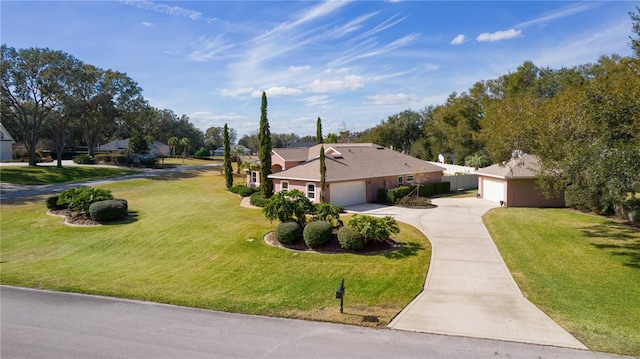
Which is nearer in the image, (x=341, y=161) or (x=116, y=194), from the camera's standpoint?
(x=341, y=161)

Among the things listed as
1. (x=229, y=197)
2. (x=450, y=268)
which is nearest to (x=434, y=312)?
(x=450, y=268)

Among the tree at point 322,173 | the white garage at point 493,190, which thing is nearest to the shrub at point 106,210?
the tree at point 322,173

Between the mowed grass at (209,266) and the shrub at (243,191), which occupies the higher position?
the shrub at (243,191)

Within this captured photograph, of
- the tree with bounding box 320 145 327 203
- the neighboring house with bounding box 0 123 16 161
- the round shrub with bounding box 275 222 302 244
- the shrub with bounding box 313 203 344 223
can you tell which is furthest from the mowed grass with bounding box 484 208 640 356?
the neighboring house with bounding box 0 123 16 161

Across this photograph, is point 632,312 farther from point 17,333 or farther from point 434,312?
point 17,333

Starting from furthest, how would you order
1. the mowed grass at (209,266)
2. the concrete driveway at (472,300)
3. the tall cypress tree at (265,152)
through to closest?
the tall cypress tree at (265,152)
the mowed grass at (209,266)
the concrete driveway at (472,300)

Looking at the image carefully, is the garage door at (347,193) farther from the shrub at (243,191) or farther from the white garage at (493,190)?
the white garage at (493,190)
